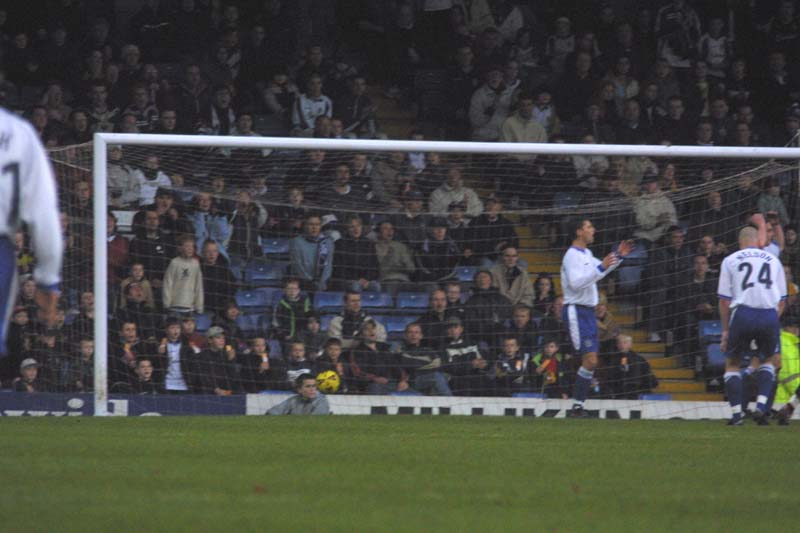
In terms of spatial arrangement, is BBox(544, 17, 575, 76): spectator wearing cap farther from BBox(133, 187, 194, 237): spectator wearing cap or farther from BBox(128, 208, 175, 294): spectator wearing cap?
BBox(128, 208, 175, 294): spectator wearing cap

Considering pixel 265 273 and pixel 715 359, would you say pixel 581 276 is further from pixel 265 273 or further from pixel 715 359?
pixel 265 273

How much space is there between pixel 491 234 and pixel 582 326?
73.5 inches

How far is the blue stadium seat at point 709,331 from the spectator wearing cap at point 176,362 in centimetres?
594

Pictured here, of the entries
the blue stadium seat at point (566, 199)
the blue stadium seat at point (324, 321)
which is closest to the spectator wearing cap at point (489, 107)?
the blue stadium seat at point (566, 199)

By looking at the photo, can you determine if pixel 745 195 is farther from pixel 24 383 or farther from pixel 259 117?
pixel 24 383

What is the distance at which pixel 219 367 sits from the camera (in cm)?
1370

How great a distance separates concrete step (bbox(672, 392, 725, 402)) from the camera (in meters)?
14.7

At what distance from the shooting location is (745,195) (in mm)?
15258

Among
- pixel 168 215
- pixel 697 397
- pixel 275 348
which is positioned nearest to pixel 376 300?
pixel 275 348

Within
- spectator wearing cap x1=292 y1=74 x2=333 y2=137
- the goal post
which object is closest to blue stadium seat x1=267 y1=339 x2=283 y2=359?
the goal post

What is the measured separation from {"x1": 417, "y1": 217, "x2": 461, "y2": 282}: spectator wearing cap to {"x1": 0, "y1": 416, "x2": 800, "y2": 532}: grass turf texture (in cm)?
411

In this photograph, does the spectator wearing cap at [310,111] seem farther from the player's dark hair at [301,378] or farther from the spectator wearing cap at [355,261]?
the player's dark hair at [301,378]

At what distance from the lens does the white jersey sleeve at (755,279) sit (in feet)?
40.7

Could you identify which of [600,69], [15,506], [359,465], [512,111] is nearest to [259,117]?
[512,111]
